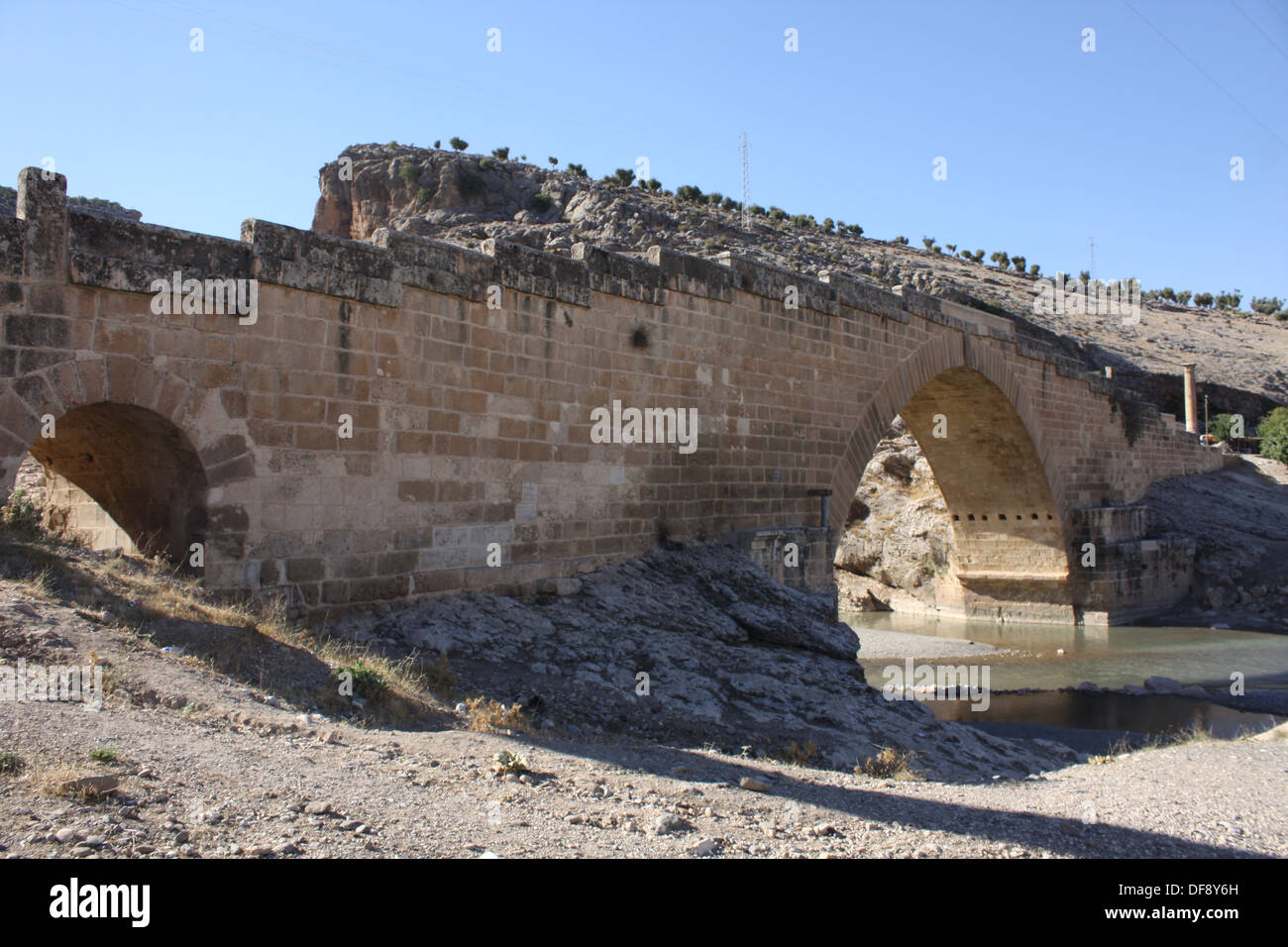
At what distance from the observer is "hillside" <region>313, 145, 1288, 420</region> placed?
31875mm

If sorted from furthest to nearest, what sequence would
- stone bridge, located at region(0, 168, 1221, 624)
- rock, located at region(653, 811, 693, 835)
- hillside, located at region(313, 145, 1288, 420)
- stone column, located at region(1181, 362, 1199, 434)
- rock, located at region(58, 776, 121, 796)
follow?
hillside, located at region(313, 145, 1288, 420), stone column, located at region(1181, 362, 1199, 434), stone bridge, located at region(0, 168, 1221, 624), rock, located at region(653, 811, 693, 835), rock, located at region(58, 776, 121, 796)

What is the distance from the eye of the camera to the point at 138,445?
21.7ft

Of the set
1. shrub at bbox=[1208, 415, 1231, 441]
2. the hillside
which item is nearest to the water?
the hillside

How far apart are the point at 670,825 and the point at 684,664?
13.0 ft

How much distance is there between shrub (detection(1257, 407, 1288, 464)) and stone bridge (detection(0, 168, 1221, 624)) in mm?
23171

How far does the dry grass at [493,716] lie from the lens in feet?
18.4

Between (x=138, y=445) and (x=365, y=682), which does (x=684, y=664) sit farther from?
(x=138, y=445)

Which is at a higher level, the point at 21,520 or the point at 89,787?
the point at 21,520

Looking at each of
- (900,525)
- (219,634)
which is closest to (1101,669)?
(900,525)

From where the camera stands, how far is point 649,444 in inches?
392

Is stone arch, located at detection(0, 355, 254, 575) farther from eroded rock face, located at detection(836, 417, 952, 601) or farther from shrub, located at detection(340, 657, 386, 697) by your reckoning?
eroded rock face, located at detection(836, 417, 952, 601)

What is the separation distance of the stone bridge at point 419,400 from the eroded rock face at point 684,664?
1.35 feet

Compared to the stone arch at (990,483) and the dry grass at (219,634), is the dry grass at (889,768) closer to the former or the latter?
the dry grass at (219,634)

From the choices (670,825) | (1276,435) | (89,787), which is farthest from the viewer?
(1276,435)
